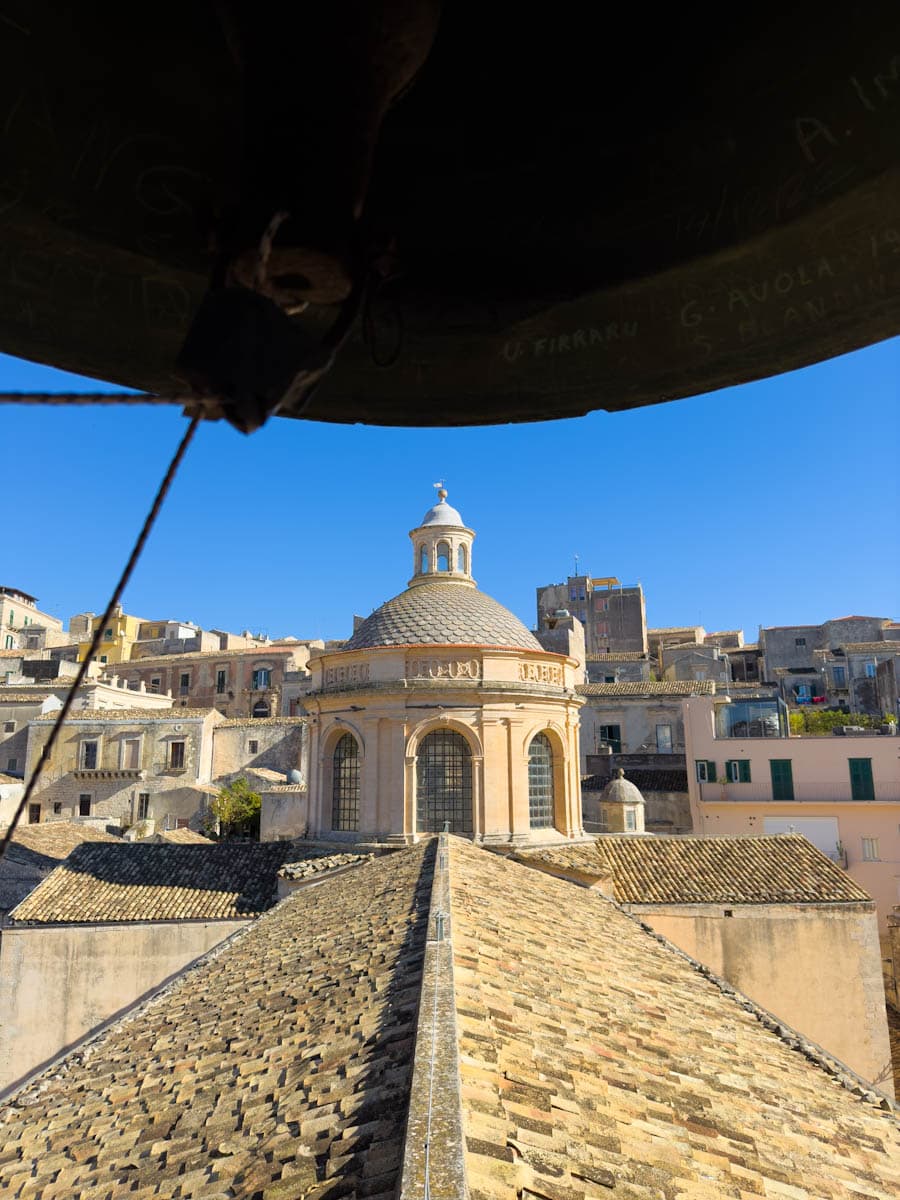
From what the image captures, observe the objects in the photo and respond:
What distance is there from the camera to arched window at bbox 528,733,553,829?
53.1 ft

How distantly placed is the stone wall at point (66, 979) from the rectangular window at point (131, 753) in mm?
26072

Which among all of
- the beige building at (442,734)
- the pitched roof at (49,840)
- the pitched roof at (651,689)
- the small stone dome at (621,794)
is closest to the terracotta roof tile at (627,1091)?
the beige building at (442,734)

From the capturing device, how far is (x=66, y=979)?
14.9m

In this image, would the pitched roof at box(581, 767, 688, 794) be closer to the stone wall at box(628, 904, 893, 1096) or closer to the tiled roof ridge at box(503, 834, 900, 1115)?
the stone wall at box(628, 904, 893, 1096)

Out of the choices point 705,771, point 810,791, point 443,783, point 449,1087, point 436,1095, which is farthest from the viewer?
point 705,771

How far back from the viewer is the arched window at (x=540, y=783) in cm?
1619

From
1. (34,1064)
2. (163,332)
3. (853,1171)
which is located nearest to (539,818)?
(34,1064)

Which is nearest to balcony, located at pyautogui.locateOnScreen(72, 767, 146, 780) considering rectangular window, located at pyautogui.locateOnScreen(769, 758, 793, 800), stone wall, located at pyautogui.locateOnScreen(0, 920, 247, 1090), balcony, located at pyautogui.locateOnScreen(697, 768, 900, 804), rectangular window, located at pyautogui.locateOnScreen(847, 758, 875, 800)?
balcony, located at pyautogui.locateOnScreen(697, 768, 900, 804)

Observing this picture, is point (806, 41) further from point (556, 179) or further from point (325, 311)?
point (325, 311)

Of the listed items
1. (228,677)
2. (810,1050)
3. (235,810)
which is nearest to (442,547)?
(810,1050)

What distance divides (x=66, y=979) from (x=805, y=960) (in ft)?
43.4

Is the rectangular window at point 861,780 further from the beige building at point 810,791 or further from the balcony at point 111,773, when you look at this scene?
the balcony at point 111,773

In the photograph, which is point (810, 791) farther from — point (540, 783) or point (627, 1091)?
point (627, 1091)

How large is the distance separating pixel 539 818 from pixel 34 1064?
9746mm
